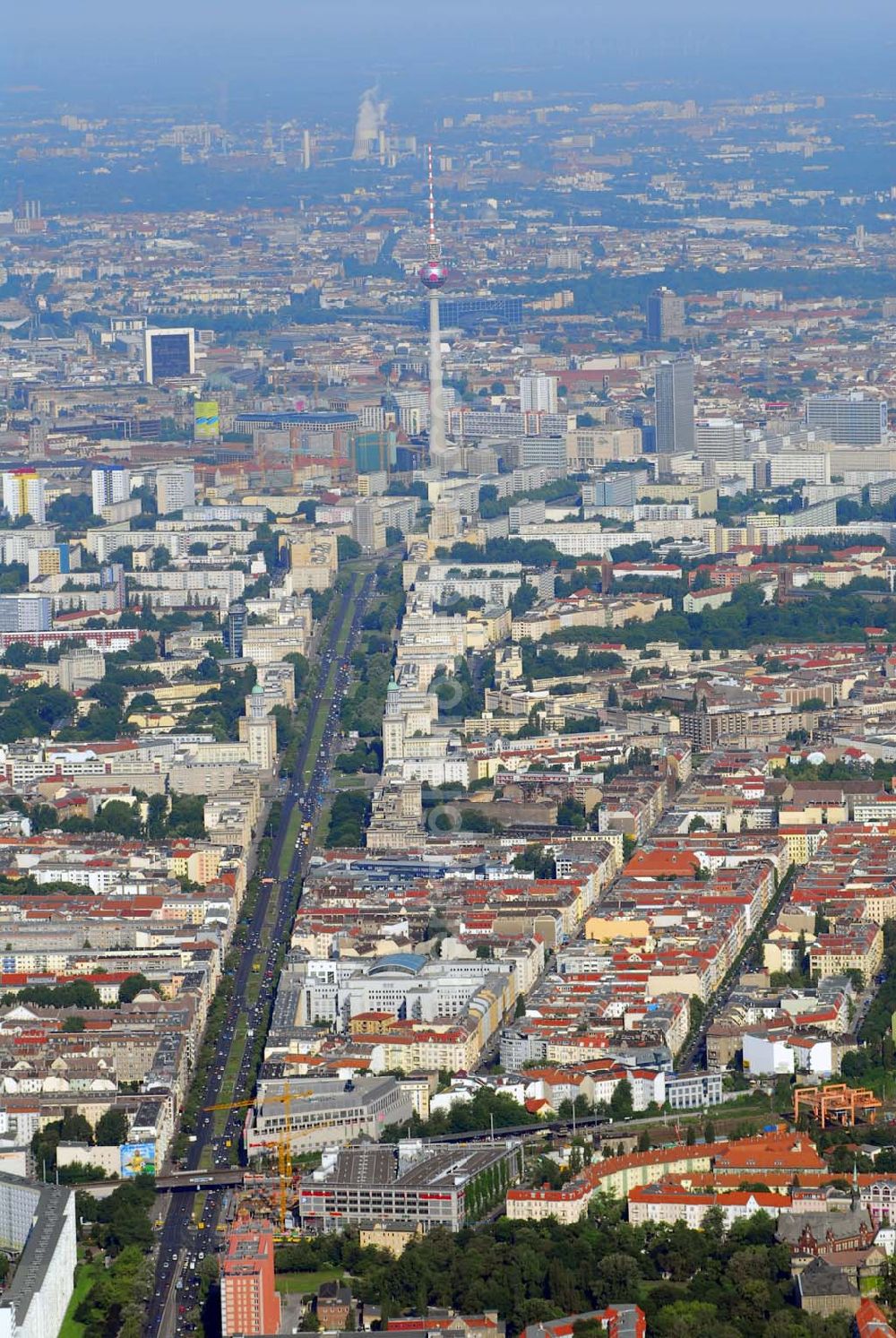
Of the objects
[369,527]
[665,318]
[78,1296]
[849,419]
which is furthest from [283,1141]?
[665,318]

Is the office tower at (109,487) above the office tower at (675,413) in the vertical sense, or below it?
below

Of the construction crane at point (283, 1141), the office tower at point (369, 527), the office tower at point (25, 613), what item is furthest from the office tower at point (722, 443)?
the construction crane at point (283, 1141)

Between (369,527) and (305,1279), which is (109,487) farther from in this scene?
(305,1279)

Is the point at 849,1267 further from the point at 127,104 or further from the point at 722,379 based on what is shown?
the point at 127,104

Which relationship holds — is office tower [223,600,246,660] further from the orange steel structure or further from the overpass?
the overpass

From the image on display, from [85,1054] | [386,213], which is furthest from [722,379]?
[85,1054]

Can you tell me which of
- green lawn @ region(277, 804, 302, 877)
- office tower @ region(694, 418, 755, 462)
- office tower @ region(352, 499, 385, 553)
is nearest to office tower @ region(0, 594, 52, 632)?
office tower @ region(352, 499, 385, 553)

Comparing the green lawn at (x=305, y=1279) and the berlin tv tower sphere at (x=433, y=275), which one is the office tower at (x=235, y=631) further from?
the berlin tv tower sphere at (x=433, y=275)
